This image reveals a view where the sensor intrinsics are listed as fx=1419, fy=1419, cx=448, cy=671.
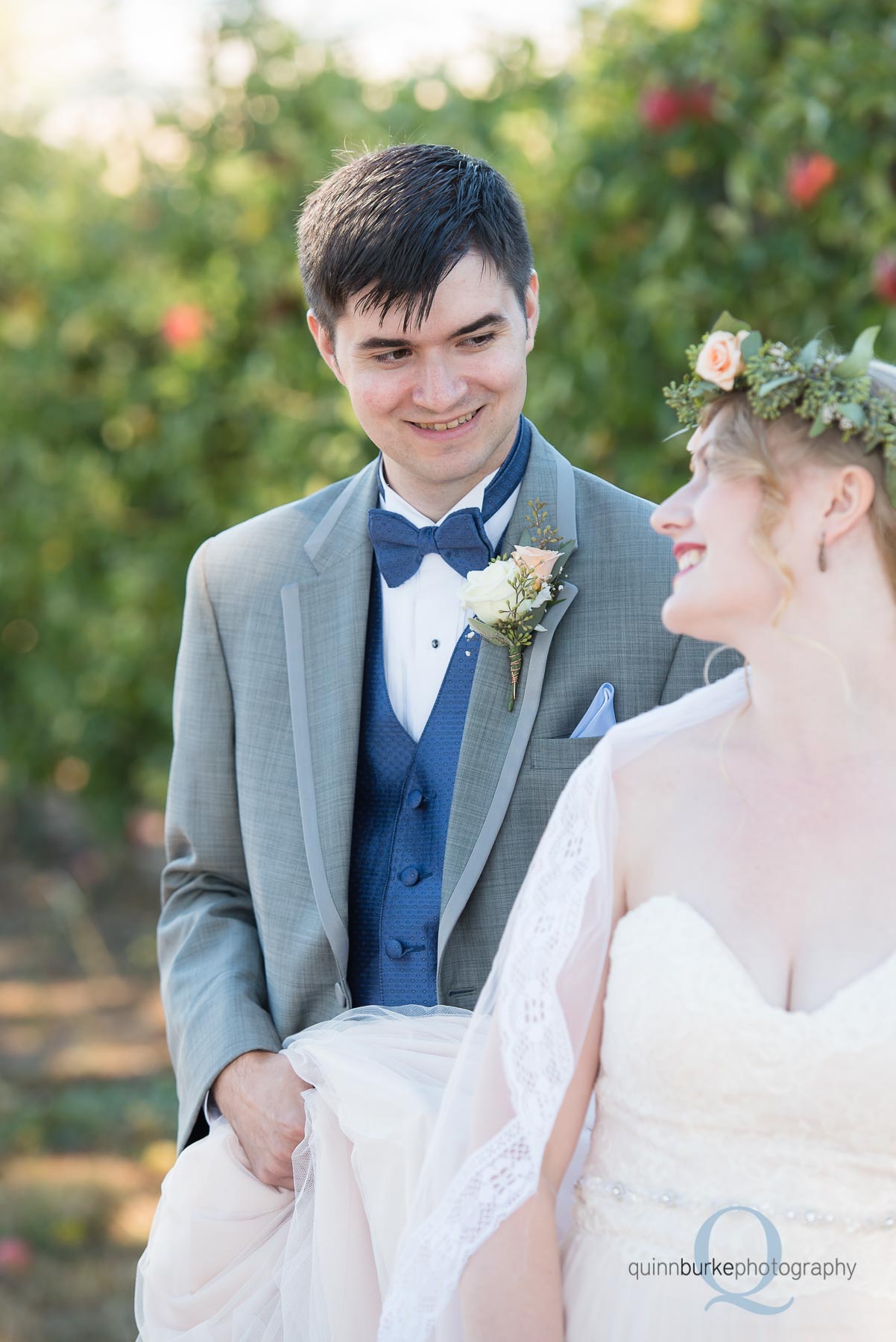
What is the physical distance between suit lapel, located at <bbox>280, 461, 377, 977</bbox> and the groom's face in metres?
0.22

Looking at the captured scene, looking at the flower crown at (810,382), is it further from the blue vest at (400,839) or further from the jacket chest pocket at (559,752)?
the blue vest at (400,839)

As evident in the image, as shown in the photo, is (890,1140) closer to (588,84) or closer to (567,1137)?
(567,1137)

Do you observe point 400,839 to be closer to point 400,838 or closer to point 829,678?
point 400,838

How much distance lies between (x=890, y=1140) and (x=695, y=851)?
40 centimetres

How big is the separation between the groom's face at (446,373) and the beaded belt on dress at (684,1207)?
3.90 feet

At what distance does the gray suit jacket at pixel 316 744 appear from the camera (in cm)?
226

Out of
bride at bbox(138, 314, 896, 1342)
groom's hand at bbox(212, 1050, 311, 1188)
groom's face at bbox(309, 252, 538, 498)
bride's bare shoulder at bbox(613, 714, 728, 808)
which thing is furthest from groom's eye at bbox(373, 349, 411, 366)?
groom's hand at bbox(212, 1050, 311, 1188)

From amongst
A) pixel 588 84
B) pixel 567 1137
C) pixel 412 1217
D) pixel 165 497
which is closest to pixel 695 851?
pixel 567 1137

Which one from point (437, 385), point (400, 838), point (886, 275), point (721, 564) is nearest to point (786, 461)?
point (721, 564)

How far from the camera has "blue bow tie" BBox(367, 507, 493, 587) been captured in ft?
8.03

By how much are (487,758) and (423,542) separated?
44 centimetres

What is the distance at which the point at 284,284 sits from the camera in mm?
5098

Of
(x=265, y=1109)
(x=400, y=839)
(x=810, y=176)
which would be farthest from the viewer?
(x=810, y=176)

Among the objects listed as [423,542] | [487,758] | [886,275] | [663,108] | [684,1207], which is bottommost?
[684,1207]
